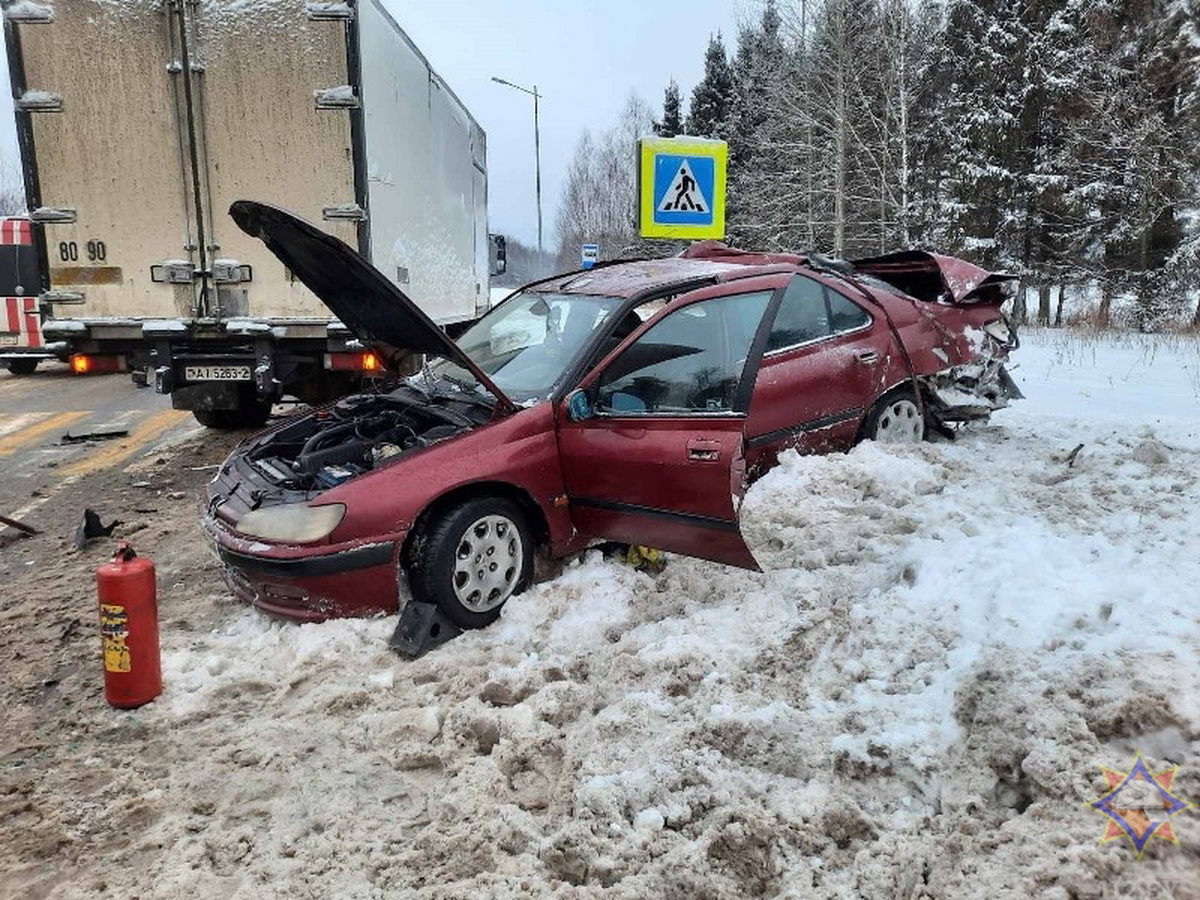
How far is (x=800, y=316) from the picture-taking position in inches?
219

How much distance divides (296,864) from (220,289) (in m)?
5.87

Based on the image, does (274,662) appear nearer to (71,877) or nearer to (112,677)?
(112,677)

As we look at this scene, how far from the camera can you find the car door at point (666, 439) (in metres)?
4.00

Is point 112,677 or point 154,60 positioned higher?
point 154,60

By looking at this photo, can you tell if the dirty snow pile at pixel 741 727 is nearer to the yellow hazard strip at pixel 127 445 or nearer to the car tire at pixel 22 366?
the yellow hazard strip at pixel 127 445

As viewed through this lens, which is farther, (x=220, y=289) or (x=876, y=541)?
(x=220, y=289)

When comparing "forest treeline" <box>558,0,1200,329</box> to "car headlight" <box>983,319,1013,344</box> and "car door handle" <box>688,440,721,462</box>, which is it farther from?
"car door handle" <box>688,440,721,462</box>

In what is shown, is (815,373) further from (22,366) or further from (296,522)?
(22,366)

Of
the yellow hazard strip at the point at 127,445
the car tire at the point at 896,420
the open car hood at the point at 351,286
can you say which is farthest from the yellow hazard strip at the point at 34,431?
the car tire at the point at 896,420

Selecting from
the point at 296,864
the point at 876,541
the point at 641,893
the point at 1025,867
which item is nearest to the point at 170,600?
the point at 296,864

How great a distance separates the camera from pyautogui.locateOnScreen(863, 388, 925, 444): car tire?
19.3 feet

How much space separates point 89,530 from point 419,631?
10.9 feet

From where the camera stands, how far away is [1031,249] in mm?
24156

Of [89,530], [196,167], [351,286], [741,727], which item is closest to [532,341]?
[351,286]
